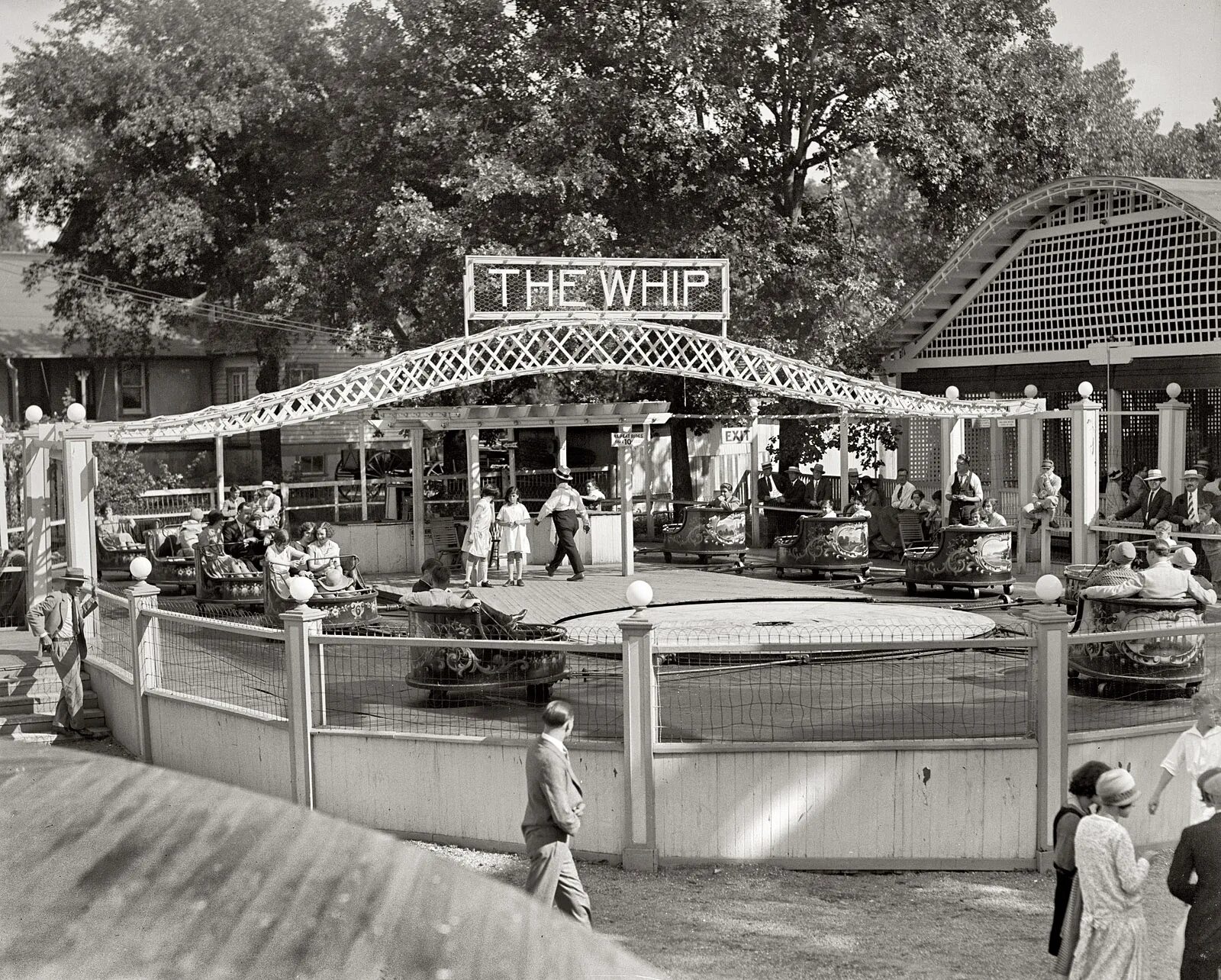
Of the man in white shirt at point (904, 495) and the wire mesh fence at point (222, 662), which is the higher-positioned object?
the man in white shirt at point (904, 495)

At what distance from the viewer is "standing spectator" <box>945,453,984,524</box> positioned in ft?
64.5

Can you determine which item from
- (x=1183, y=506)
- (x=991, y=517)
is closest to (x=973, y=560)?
(x=991, y=517)

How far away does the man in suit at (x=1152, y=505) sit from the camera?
17375mm

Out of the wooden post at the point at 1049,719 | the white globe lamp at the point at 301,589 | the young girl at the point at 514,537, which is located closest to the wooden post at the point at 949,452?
the young girl at the point at 514,537

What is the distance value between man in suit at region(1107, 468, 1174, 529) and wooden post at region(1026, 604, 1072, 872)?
30.1 ft

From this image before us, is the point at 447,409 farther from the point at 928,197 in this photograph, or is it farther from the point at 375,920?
the point at 375,920

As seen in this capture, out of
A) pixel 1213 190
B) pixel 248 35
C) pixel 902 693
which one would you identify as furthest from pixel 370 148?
pixel 902 693

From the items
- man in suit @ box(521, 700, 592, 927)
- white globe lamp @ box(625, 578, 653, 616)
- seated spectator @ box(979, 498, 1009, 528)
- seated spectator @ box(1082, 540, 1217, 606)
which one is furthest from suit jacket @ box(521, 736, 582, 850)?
seated spectator @ box(979, 498, 1009, 528)

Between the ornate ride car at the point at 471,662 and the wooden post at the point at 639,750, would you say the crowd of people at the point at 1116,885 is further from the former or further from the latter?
the ornate ride car at the point at 471,662

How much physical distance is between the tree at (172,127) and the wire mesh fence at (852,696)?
1942 cm

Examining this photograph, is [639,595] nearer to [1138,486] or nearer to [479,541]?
[479,541]

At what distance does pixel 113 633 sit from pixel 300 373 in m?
29.4

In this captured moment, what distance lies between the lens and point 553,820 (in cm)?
697

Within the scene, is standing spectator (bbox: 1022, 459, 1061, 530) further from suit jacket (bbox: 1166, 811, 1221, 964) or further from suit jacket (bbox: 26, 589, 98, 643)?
suit jacket (bbox: 1166, 811, 1221, 964)
